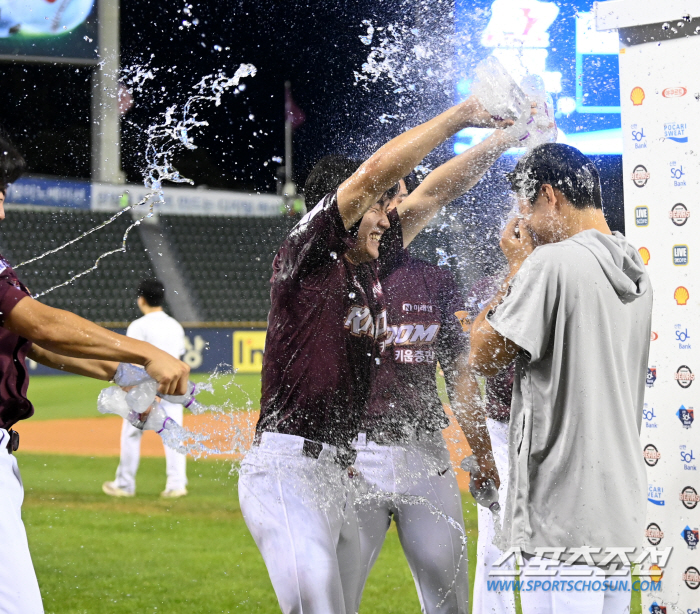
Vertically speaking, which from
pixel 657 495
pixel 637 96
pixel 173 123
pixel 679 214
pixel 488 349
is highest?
pixel 173 123

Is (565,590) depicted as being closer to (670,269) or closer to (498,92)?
(498,92)

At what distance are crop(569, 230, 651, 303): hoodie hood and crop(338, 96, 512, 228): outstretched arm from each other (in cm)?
47

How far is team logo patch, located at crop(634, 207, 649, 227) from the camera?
3369 millimetres

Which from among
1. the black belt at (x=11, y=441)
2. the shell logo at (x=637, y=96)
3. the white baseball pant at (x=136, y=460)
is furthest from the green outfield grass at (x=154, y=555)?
the shell logo at (x=637, y=96)

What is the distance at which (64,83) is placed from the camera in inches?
907

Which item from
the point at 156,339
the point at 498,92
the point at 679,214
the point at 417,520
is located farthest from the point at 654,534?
the point at 156,339

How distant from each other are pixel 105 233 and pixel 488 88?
1820 cm

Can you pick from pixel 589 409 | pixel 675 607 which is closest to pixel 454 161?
pixel 589 409

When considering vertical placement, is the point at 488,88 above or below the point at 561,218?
above

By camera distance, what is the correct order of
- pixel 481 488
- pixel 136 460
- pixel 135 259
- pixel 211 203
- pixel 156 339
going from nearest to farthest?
pixel 481 488, pixel 156 339, pixel 136 460, pixel 135 259, pixel 211 203

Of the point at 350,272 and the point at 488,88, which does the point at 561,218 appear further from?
the point at 350,272

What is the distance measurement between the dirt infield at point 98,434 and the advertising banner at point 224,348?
4.08 meters

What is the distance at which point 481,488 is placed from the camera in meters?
2.79

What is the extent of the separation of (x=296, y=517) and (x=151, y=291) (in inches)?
169
